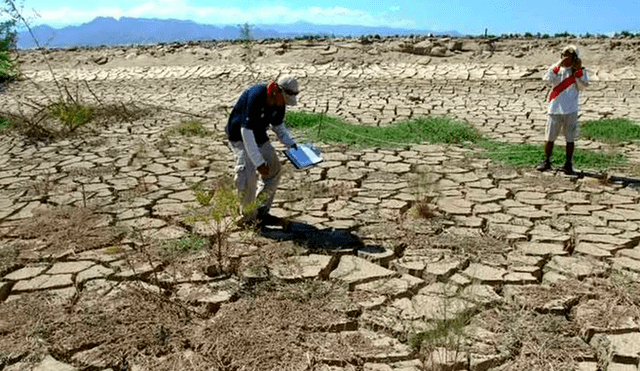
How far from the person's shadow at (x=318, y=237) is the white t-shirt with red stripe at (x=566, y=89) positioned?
266 cm

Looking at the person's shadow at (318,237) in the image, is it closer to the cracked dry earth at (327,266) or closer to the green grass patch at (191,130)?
the cracked dry earth at (327,266)

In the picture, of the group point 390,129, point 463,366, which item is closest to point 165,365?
point 463,366

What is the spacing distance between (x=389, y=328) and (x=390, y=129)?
196 inches

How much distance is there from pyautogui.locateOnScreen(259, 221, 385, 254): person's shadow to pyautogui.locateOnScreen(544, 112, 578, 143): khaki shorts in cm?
261

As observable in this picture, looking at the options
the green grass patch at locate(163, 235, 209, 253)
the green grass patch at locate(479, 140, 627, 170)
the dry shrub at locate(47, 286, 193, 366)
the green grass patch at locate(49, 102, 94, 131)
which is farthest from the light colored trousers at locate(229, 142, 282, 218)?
the green grass patch at locate(49, 102, 94, 131)

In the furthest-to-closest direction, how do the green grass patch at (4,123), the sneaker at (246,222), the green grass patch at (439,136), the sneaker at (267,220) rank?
1. the green grass patch at (4,123)
2. the green grass patch at (439,136)
3. the sneaker at (267,220)
4. the sneaker at (246,222)

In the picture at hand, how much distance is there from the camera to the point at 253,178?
4.25 metres

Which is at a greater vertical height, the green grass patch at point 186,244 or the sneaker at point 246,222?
the sneaker at point 246,222

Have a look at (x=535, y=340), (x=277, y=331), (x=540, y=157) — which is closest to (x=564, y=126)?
(x=540, y=157)

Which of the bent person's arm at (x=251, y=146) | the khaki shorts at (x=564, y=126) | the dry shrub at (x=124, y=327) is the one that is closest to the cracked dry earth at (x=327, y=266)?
the dry shrub at (x=124, y=327)

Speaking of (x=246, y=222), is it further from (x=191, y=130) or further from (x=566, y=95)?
(x=191, y=130)

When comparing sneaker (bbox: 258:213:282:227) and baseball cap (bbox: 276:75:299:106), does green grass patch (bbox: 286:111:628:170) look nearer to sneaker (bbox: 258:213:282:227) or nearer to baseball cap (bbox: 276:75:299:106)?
sneaker (bbox: 258:213:282:227)

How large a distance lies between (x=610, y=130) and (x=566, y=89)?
234cm

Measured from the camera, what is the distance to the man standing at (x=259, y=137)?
12.9 ft
